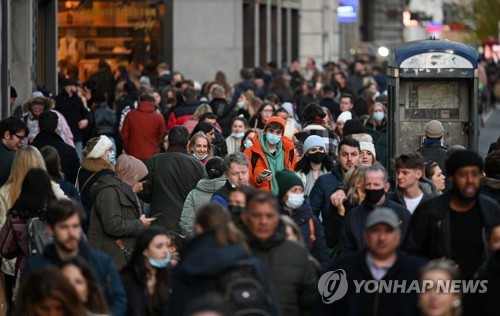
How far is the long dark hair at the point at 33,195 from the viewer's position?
11109 mm

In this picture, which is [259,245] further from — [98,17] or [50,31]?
[98,17]

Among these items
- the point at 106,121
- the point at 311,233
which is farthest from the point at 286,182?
the point at 106,121

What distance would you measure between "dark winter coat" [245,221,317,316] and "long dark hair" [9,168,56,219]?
2688 mm

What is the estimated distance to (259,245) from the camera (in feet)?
29.0

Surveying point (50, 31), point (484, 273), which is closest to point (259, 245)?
point (484, 273)

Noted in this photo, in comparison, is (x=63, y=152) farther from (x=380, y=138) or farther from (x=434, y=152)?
(x=380, y=138)

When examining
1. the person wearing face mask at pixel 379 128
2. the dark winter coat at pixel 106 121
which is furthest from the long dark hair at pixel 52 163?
the dark winter coat at pixel 106 121

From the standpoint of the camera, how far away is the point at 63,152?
16.1 metres

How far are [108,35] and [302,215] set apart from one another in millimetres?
24346

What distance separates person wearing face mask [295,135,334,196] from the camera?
14.7 m

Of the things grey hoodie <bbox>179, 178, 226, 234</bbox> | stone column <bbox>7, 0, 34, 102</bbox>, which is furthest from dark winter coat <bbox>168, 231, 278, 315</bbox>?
stone column <bbox>7, 0, 34, 102</bbox>

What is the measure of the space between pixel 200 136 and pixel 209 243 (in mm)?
7450

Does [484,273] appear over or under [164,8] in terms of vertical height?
under

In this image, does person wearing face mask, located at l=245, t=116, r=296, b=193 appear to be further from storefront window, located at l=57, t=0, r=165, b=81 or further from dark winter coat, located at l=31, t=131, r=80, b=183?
storefront window, located at l=57, t=0, r=165, b=81
